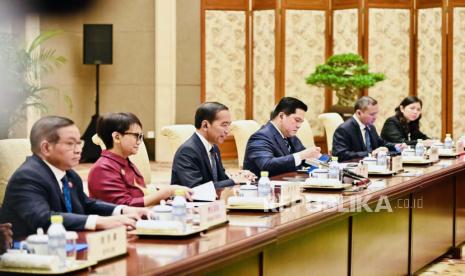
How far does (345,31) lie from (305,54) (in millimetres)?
657

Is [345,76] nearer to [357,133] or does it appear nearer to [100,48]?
[100,48]

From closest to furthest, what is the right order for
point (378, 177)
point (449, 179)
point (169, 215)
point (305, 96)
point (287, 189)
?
point (169, 215), point (287, 189), point (378, 177), point (449, 179), point (305, 96)

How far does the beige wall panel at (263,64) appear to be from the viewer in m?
10.4

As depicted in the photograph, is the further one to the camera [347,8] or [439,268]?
[347,8]

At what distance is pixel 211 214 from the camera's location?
7.25 ft

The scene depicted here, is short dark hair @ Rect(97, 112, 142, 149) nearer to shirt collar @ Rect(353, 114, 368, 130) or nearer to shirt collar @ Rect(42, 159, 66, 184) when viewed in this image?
shirt collar @ Rect(42, 159, 66, 184)

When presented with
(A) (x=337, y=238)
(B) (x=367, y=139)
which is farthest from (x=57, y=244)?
(B) (x=367, y=139)

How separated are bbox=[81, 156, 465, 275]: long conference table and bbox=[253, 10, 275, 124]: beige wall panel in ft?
16.6

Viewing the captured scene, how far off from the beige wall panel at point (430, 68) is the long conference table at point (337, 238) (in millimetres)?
4550

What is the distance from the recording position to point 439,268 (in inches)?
181

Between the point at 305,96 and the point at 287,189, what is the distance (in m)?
7.63

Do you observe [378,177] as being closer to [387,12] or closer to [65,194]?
[65,194]

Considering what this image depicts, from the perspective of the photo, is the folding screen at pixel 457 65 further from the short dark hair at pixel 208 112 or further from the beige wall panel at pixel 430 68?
the short dark hair at pixel 208 112

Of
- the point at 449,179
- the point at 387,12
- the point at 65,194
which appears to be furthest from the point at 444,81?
the point at 65,194
